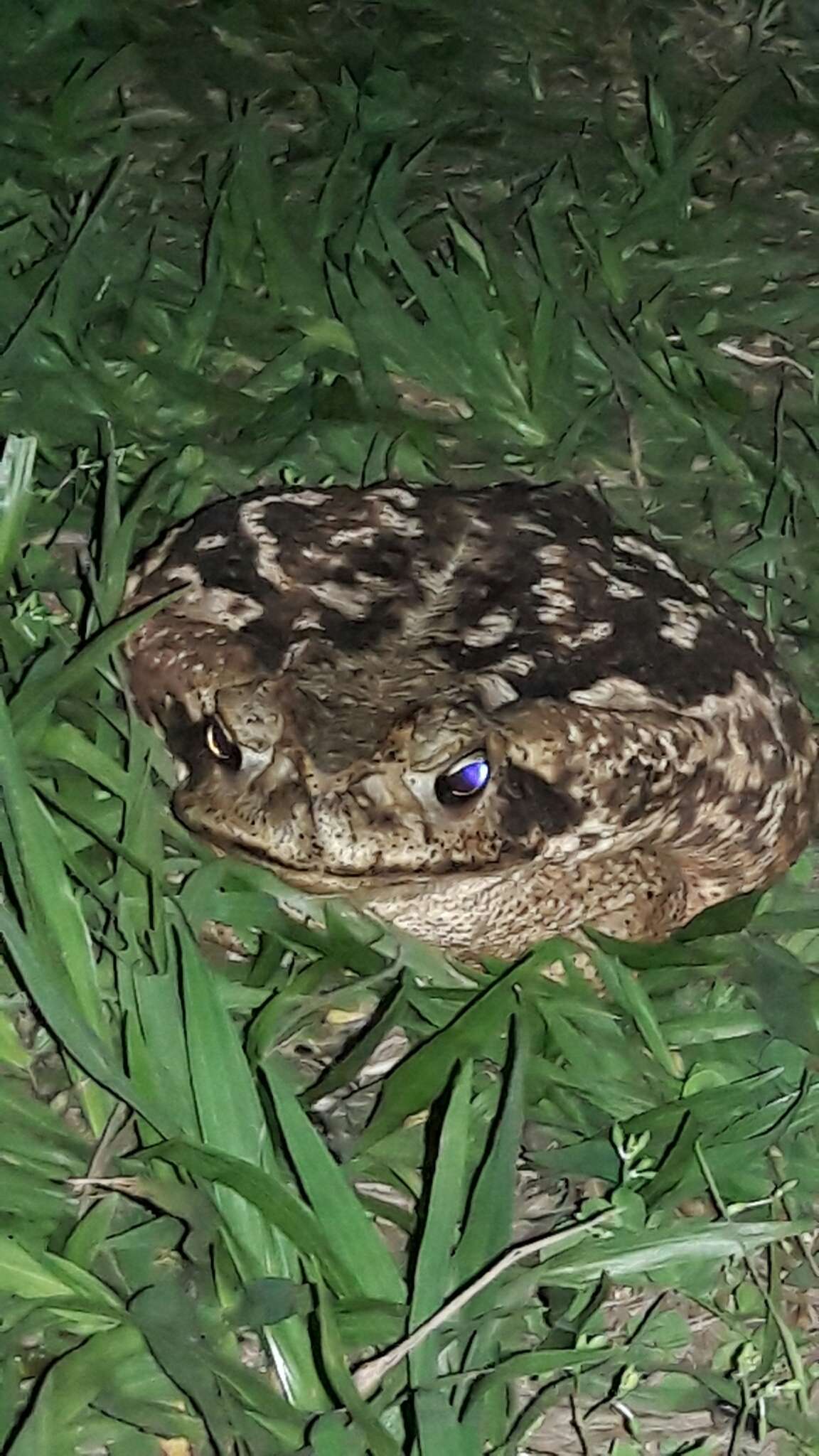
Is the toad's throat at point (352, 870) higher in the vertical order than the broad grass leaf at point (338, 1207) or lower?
higher

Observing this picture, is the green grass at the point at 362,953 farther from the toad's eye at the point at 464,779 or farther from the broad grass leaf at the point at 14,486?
the toad's eye at the point at 464,779

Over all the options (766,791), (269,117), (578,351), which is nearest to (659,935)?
(766,791)

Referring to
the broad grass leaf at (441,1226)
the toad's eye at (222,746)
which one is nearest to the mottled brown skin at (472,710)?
the toad's eye at (222,746)

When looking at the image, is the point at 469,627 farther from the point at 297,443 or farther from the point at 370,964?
the point at 297,443

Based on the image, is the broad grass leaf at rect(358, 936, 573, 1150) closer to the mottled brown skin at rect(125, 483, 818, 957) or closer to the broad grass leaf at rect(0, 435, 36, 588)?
the mottled brown skin at rect(125, 483, 818, 957)

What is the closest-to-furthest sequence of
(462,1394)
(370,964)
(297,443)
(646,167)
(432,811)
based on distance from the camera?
(462,1394) < (432,811) < (370,964) < (297,443) < (646,167)

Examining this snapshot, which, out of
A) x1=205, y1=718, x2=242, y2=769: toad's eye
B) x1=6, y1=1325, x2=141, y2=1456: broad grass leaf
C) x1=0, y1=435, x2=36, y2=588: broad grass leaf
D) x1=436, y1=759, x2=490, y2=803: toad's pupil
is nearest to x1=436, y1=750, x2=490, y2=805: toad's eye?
x1=436, y1=759, x2=490, y2=803: toad's pupil

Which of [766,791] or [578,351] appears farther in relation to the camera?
[578,351]
